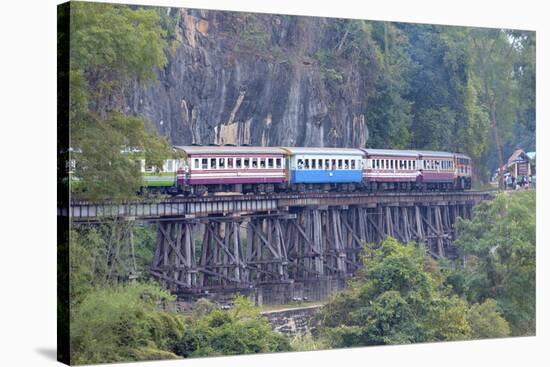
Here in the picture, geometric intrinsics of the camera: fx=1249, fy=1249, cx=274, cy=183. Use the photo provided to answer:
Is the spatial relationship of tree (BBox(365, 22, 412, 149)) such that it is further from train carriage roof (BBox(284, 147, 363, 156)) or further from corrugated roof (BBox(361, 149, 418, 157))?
train carriage roof (BBox(284, 147, 363, 156))

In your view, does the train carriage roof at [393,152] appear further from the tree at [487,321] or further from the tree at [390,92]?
the tree at [487,321]

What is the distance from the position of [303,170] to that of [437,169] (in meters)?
2.72

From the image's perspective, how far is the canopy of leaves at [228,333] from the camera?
1834 cm

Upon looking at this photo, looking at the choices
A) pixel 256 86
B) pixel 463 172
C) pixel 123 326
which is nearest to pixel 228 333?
pixel 123 326

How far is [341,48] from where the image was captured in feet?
66.6

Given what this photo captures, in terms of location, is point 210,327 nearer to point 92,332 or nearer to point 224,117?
point 92,332

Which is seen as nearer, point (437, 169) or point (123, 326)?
point (123, 326)

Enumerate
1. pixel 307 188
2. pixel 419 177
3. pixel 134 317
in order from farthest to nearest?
pixel 419 177, pixel 307 188, pixel 134 317

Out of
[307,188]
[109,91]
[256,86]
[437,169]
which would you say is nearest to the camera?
[109,91]

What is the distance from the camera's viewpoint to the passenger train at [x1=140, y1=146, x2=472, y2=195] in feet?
62.4

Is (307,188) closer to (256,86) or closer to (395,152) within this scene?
(395,152)

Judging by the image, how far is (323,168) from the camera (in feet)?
66.8

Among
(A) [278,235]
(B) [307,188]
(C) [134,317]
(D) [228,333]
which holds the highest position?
(B) [307,188]

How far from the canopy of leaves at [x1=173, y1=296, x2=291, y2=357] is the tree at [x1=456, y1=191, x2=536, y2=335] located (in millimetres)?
4098
